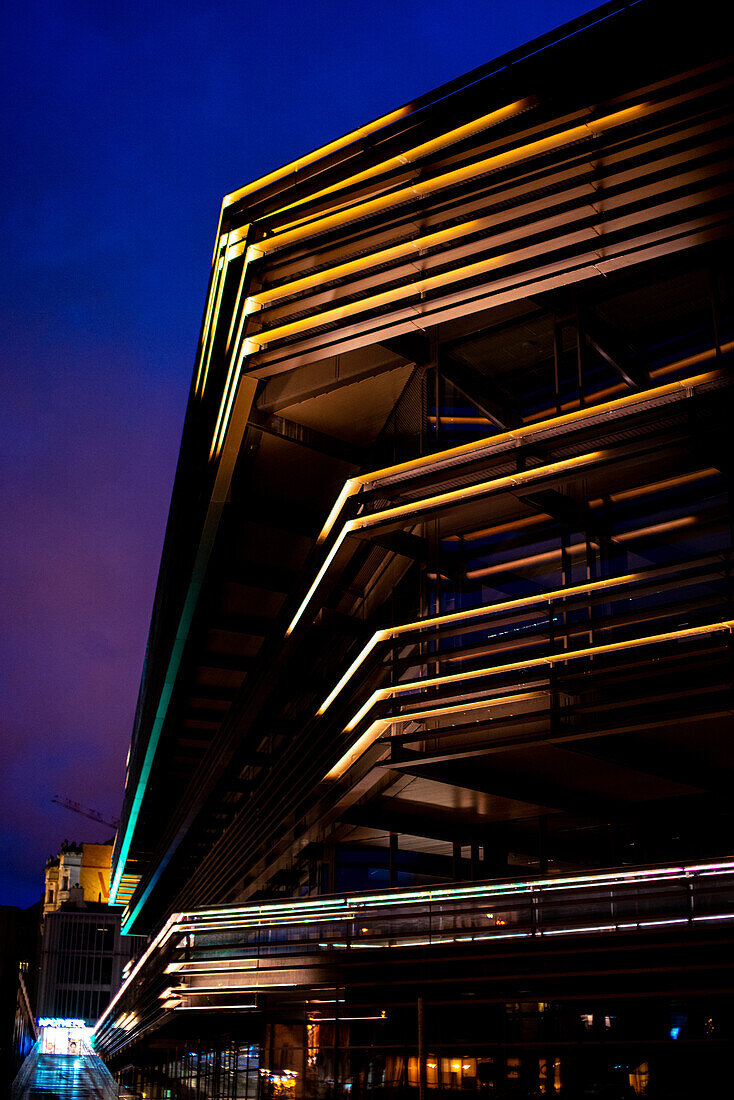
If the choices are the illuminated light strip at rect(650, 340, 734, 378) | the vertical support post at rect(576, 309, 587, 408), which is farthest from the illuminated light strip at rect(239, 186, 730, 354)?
the illuminated light strip at rect(650, 340, 734, 378)

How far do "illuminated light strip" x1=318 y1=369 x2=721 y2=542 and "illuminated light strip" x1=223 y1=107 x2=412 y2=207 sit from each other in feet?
13.9

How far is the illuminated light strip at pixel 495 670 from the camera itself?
1376cm

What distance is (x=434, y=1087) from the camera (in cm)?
1617

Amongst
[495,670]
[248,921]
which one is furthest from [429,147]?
[248,921]

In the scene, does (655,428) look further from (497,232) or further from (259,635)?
(259,635)

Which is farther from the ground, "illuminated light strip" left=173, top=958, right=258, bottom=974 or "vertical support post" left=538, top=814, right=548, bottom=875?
"vertical support post" left=538, top=814, right=548, bottom=875

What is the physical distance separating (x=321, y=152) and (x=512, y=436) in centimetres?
463

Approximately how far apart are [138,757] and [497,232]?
29.6 meters

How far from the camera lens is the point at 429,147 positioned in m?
14.1

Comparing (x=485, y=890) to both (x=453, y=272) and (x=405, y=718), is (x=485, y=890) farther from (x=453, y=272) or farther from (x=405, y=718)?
(x=453, y=272)

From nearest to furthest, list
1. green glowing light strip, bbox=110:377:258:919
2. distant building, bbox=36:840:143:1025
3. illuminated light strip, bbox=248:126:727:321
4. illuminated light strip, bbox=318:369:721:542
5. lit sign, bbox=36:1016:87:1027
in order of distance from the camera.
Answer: illuminated light strip, bbox=248:126:727:321
illuminated light strip, bbox=318:369:721:542
green glowing light strip, bbox=110:377:258:919
lit sign, bbox=36:1016:87:1027
distant building, bbox=36:840:143:1025

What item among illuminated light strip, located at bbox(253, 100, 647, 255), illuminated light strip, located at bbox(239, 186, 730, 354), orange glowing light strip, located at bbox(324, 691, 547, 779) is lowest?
orange glowing light strip, located at bbox(324, 691, 547, 779)

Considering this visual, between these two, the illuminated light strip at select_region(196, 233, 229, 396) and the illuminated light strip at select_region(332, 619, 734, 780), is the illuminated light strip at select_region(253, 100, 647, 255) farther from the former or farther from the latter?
the illuminated light strip at select_region(332, 619, 734, 780)

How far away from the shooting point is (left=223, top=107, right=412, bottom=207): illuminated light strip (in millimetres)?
14500
